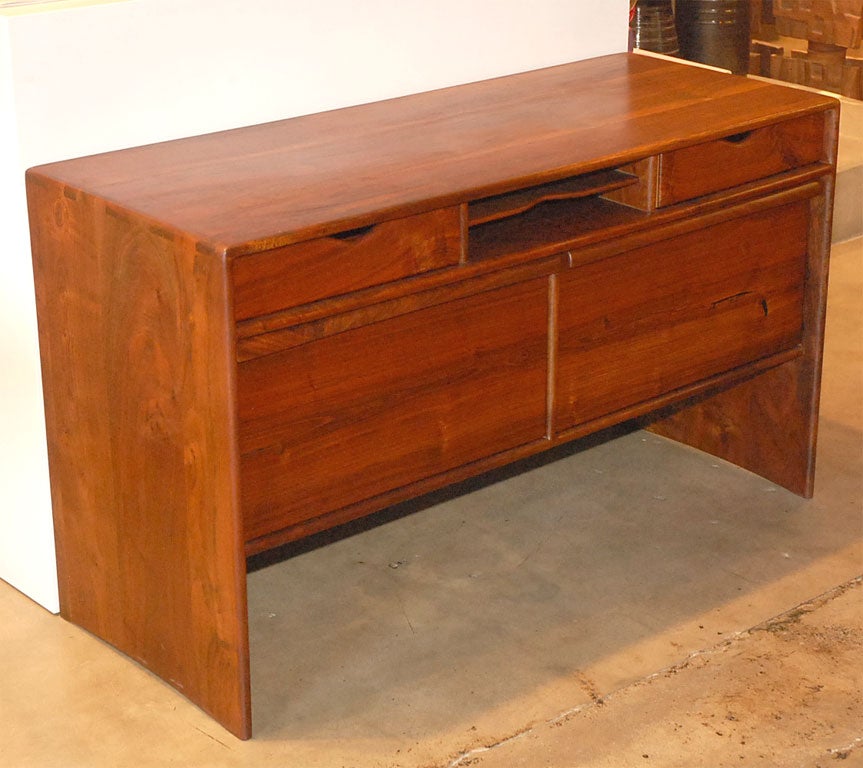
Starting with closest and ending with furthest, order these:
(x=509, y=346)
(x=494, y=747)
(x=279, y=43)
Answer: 1. (x=494, y=747)
2. (x=509, y=346)
3. (x=279, y=43)

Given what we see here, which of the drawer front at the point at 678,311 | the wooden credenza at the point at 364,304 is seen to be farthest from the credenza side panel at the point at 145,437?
the drawer front at the point at 678,311

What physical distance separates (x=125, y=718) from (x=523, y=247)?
901 millimetres

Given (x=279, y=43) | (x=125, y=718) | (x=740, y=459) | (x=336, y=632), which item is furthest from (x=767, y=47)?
(x=125, y=718)

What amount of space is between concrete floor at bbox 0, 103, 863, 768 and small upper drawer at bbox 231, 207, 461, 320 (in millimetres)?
627

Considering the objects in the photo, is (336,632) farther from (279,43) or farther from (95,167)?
(279,43)

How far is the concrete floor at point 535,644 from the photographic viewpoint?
200cm

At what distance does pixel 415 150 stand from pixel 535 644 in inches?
31.2

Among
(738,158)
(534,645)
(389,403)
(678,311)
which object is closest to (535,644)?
(534,645)

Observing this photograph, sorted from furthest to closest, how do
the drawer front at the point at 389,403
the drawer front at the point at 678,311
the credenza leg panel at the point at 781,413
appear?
the credenza leg panel at the point at 781,413, the drawer front at the point at 678,311, the drawer front at the point at 389,403

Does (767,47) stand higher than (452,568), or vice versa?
(767,47)

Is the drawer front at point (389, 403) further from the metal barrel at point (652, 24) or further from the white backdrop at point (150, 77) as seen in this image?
the metal barrel at point (652, 24)

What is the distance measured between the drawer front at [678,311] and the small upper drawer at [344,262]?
0.28 meters

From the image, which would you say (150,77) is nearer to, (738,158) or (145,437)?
(145,437)

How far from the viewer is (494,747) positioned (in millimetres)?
1991
